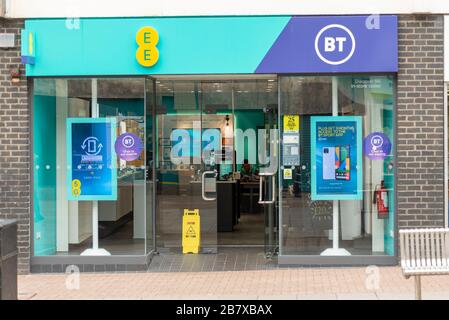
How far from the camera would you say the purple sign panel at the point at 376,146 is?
9.22 meters

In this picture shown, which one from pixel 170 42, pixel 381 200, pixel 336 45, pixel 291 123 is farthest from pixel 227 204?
pixel 336 45

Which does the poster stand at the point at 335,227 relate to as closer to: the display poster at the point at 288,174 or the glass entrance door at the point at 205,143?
the display poster at the point at 288,174

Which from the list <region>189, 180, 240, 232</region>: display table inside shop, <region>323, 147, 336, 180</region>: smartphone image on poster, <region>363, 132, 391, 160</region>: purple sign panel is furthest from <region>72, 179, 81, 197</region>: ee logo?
<region>363, 132, 391, 160</region>: purple sign panel

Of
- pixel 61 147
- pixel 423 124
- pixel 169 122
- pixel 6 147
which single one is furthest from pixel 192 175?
pixel 423 124

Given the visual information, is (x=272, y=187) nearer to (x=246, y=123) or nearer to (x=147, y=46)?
(x=246, y=123)

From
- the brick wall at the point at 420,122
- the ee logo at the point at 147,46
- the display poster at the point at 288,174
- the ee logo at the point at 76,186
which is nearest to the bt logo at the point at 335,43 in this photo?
the brick wall at the point at 420,122

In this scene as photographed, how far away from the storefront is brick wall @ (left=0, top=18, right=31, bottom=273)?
0.16 meters

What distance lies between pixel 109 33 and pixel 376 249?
16.0 feet

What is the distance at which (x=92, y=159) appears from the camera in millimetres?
9453

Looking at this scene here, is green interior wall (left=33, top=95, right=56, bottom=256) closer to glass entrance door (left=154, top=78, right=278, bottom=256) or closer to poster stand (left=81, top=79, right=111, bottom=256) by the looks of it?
poster stand (left=81, top=79, right=111, bottom=256)

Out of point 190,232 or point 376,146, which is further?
point 190,232

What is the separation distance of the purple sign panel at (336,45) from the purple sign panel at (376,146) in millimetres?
945

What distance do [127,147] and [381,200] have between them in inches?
147

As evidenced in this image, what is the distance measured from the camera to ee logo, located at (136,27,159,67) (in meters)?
9.00
